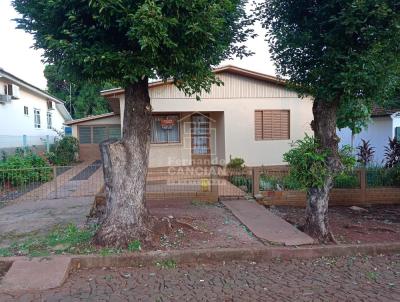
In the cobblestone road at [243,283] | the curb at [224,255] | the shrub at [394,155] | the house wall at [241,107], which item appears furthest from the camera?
the house wall at [241,107]

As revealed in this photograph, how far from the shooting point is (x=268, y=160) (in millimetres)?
14289

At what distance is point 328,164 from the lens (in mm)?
6312

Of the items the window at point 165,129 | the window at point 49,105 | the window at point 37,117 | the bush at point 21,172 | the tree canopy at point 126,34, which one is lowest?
the bush at point 21,172

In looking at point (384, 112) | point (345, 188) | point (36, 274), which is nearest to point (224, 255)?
point (36, 274)

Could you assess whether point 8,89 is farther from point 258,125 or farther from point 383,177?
point 383,177

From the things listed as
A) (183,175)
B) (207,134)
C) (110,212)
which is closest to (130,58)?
(110,212)

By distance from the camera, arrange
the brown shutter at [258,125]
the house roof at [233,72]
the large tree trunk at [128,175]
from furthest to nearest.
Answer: the brown shutter at [258,125]
the house roof at [233,72]
the large tree trunk at [128,175]

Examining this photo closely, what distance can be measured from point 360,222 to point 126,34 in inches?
239

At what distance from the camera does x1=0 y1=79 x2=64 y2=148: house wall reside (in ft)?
49.7

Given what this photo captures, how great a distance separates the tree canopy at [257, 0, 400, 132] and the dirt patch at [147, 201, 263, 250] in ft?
9.38

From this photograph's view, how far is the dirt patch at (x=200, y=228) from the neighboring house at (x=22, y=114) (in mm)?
8990

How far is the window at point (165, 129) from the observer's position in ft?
48.1

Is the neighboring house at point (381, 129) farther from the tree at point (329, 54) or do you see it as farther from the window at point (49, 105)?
the window at point (49, 105)

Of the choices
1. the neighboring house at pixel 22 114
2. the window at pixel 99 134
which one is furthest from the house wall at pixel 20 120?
the window at pixel 99 134
